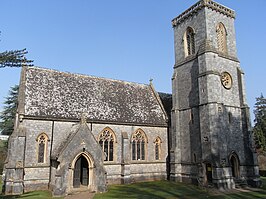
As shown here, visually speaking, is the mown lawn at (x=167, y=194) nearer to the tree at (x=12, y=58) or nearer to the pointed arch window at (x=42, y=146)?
the pointed arch window at (x=42, y=146)

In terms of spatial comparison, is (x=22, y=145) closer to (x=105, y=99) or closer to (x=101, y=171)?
(x=101, y=171)

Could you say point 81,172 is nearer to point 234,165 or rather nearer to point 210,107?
point 210,107

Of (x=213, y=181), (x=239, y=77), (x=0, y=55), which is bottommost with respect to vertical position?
(x=213, y=181)

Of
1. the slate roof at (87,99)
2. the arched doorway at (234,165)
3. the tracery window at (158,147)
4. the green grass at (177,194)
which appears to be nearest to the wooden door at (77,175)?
the green grass at (177,194)

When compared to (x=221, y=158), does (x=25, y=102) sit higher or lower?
higher

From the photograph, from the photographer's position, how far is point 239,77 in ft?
92.3

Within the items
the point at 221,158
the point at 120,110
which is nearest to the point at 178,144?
the point at 221,158

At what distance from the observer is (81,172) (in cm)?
2295

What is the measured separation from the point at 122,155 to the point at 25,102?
11775 mm

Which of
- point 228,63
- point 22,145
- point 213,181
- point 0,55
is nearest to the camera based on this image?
point 0,55

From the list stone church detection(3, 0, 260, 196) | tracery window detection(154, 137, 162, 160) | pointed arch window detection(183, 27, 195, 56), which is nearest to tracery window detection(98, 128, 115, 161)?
stone church detection(3, 0, 260, 196)

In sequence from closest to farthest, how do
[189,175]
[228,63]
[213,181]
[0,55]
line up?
[0,55] → [213,181] → [189,175] → [228,63]

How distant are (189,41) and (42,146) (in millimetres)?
21275

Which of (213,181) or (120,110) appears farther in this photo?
(120,110)
